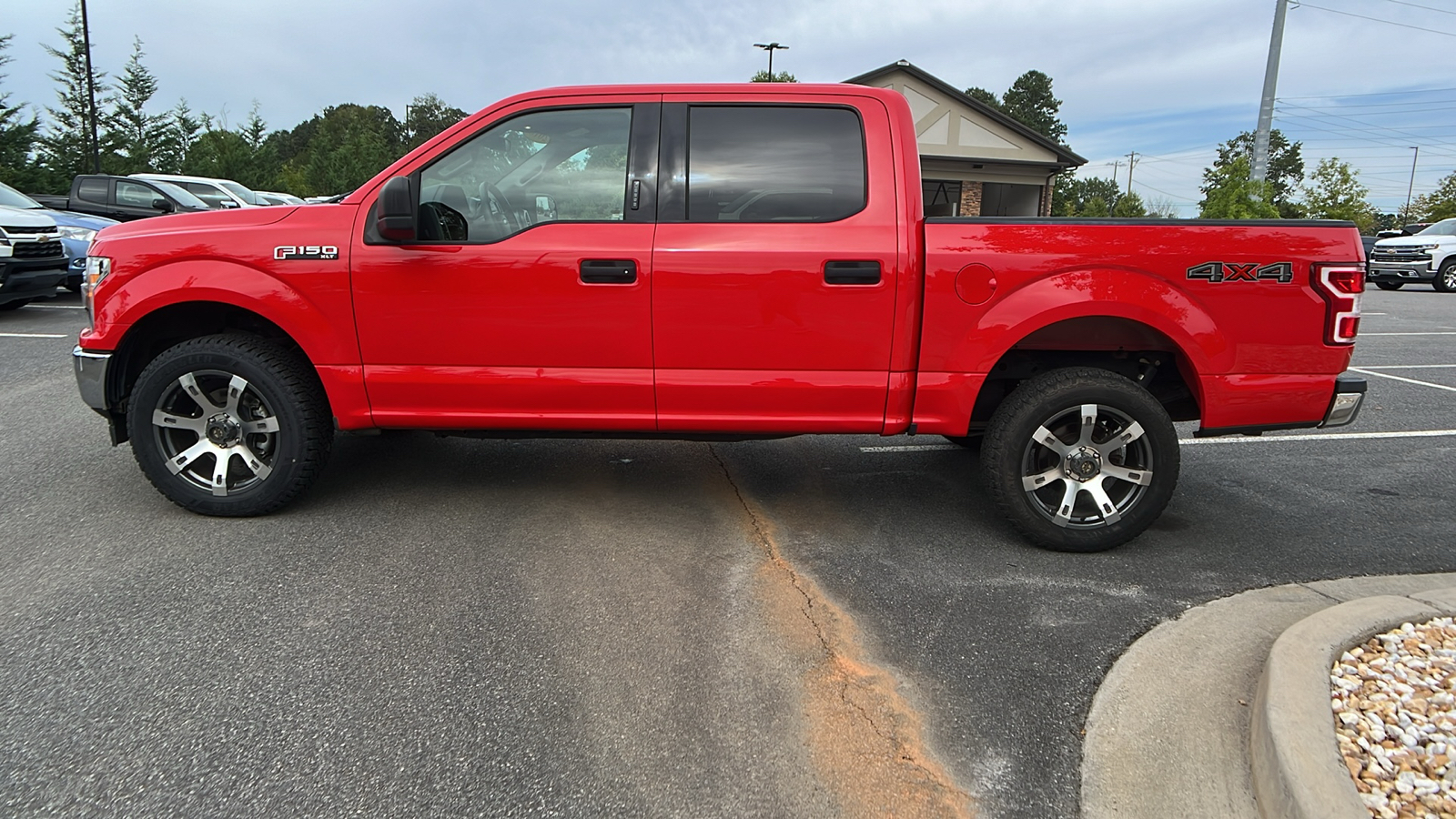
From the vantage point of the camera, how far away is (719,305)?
152 inches

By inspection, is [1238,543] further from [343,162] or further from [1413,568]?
[343,162]

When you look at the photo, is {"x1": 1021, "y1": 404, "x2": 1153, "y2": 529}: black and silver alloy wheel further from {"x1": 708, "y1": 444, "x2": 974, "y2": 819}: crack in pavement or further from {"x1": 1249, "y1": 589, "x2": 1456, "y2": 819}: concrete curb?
{"x1": 708, "y1": 444, "x2": 974, "y2": 819}: crack in pavement

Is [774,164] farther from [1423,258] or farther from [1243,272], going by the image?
[1423,258]

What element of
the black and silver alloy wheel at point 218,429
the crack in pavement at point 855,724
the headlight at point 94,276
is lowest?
the crack in pavement at point 855,724

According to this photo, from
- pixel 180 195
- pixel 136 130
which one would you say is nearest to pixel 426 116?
pixel 136 130

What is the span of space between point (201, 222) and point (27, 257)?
8.39 m

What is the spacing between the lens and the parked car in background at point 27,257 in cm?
A: 996

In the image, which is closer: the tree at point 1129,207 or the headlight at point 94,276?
the headlight at point 94,276

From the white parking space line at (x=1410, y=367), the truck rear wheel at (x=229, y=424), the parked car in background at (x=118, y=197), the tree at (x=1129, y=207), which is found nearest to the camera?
the truck rear wheel at (x=229, y=424)

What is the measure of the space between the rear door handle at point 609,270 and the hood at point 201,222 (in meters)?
1.45

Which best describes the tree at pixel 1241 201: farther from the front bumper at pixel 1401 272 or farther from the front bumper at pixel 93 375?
the front bumper at pixel 93 375

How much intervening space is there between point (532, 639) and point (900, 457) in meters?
3.09

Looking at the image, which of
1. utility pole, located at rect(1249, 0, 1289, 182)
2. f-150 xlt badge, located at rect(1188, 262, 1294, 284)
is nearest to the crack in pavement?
f-150 xlt badge, located at rect(1188, 262, 1294, 284)

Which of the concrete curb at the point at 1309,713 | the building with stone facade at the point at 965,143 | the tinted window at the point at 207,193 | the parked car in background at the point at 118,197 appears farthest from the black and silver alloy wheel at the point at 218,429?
the building with stone facade at the point at 965,143
